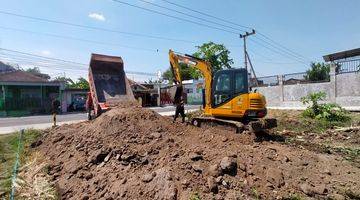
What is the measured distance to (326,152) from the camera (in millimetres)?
10680

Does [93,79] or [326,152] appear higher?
[93,79]

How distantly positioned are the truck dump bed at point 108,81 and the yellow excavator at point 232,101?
2670 millimetres

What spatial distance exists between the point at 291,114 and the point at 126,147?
573 inches

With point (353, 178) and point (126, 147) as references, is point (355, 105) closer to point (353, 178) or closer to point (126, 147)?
point (353, 178)

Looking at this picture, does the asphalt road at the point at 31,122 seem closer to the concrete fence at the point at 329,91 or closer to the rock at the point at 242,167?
the concrete fence at the point at 329,91

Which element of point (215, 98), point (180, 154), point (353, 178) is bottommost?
point (353, 178)

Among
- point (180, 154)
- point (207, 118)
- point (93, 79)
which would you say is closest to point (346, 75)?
point (207, 118)

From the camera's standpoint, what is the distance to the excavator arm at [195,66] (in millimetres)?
13391

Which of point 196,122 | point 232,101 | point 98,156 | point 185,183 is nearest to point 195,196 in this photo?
point 185,183

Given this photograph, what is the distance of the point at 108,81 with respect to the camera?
609 inches

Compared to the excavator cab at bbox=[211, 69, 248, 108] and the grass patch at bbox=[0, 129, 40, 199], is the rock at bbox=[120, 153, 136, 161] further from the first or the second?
the excavator cab at bbox=[211, 69, 248, 108]

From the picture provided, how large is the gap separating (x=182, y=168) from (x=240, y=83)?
5.61m

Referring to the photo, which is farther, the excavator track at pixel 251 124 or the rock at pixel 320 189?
the excavator track at pixel 251 124

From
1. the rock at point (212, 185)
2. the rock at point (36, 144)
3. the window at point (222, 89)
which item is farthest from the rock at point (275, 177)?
the rock at point (36, 144)
